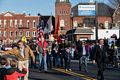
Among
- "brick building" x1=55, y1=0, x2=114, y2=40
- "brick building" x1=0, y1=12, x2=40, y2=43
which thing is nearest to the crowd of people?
"brick building" x1=55, y1=0, x2=114, y2=40

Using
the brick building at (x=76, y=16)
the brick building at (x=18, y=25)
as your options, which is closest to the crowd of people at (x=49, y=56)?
the brick building at (x=76, y=16)

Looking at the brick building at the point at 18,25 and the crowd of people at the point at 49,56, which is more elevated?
the brick building at the point at 18,25

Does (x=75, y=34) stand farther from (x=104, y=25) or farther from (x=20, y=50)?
(x=20, y=50)

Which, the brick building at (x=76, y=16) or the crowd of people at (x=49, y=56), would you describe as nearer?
the crowd of people at (x=49, y=56)

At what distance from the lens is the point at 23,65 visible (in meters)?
15.1

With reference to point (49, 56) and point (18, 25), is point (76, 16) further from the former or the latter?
point (49, 56)

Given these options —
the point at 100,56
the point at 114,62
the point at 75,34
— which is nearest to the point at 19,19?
the point at 75,34

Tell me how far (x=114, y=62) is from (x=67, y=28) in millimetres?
81335

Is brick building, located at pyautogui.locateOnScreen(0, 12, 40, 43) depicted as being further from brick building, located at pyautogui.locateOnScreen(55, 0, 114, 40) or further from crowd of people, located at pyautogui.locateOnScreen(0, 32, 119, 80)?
crowd of people, located at pyautogui.locateOnScreen(0, 32, 119, 80)

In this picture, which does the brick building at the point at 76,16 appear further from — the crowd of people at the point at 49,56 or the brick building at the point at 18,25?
the crowd of people at the point at 49,56

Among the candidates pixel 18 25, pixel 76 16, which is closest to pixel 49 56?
pixel 76 16

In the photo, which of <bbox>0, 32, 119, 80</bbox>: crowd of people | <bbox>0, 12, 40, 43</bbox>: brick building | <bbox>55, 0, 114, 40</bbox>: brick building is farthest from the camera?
<bbox>0, 12, 40, 43</bbox>: brick building

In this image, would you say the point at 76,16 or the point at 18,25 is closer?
the point at 76,16

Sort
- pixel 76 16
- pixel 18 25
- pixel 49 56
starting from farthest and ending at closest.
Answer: pixel 18 25 < pixel 76 16 < pixel 49 56
